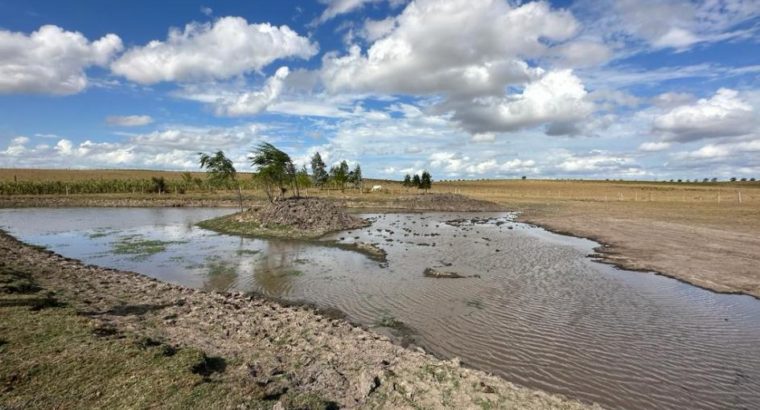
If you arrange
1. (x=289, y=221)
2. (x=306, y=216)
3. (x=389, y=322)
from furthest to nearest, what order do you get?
(x=306, y=216)
(x=289, y=221)
(x=389, y=322)

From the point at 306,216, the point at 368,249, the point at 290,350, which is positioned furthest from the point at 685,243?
the point at 306,216

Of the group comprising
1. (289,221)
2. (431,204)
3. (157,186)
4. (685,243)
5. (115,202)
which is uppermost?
(157,186)

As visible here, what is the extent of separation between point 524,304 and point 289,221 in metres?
23.8

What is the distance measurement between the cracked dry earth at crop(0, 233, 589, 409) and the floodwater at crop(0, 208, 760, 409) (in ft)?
5.49

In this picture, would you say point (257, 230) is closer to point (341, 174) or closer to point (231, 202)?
point (231, 202)

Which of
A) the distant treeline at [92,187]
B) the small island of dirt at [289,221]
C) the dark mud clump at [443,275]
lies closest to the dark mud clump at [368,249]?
the dark mud clump at [443,275]

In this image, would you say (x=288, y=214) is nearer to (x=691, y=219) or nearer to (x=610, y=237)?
(x=610, y=237)

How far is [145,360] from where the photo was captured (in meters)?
7.63

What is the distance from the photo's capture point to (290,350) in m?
9.04

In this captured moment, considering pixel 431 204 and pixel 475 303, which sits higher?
pixel 431 204

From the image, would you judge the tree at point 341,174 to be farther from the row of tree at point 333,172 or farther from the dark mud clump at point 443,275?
the dark mud clump at point 443,275

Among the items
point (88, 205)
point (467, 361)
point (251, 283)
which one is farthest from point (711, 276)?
point (88, 205)

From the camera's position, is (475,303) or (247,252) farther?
(247,252)

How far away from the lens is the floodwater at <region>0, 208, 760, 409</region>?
8.98 m
